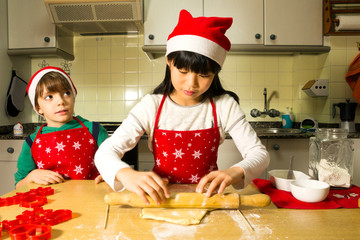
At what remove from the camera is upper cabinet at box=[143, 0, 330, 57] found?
2082 mm

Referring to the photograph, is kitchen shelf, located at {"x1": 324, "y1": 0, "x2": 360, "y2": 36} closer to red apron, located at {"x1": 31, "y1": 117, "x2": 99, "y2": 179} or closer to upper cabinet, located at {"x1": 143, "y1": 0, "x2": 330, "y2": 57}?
upper cabinet, located at {"x1": 143, "y1": 0, "x2": 330, "y2": 57}

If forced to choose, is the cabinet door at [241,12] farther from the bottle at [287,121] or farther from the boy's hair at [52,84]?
the boy's hair at [52,84]

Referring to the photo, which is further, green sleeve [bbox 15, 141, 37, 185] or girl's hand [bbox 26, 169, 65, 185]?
green sleeve [bbox 15, 141, 37, 185]

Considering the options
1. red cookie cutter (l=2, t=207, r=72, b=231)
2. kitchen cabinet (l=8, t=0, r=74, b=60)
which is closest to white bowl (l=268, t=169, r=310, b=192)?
red cookie cutter (l=2, t=207, r=72, b=231)

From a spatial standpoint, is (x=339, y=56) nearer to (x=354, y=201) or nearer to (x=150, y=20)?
(x=150, y=20)

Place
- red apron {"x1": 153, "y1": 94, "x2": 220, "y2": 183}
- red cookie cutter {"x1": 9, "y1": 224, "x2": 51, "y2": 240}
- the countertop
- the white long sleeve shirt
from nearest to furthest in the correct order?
1. red cookie cutter {"x1": 9, "y1": 224, "x2": 51, "y2": 240}
2. the white long sleeve shirt
3. red apron {"x1": 153, "y1": 94, "x2": 220, "y2": 183}
4. the countertop

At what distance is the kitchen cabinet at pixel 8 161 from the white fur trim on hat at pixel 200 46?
157 centimetres

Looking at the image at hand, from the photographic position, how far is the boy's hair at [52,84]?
115cm

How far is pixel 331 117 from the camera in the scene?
6.91 ft

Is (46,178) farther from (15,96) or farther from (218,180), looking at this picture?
(15,96)

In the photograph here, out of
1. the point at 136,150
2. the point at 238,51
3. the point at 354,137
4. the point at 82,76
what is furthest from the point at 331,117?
the point at 82,76

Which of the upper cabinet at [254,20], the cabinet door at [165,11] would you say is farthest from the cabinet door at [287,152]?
the cabinet door at [165,11]

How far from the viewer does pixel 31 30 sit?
2.18 m

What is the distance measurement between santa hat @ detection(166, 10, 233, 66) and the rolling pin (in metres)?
0.45
